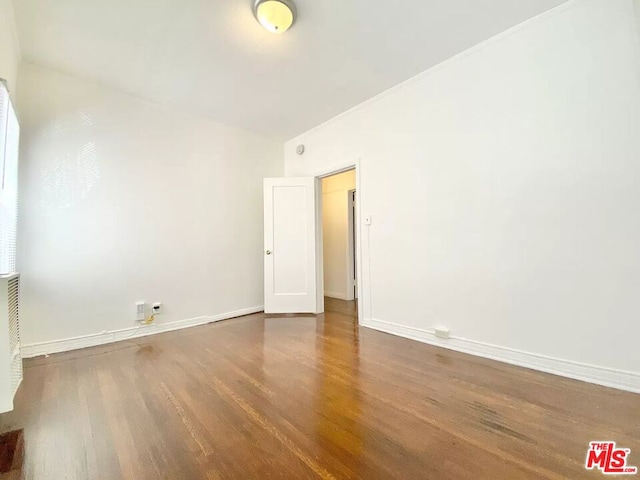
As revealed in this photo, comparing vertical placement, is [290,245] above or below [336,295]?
above

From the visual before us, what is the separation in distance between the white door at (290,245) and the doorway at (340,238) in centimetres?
95

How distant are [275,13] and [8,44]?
197 centimetres

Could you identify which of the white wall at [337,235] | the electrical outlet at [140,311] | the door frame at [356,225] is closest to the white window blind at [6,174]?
the electrical outlet at [140,311]

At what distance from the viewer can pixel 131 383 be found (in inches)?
77.9

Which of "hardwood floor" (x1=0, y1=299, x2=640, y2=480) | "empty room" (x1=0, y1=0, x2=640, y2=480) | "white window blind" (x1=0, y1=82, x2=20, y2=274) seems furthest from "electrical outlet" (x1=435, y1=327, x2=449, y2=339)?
"white window blind" (x1=0, y1=82, x2=20, y2=274)

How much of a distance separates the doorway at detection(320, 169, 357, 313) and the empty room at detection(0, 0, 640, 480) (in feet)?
4.75

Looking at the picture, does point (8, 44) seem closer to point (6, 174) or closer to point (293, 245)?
point (6, 174)

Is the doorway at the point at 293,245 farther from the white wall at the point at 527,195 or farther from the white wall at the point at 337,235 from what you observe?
the white wall at the point at 527,195

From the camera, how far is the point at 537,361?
→ 208 cm

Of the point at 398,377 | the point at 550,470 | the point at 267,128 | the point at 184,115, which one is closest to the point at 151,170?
the point at 184,115

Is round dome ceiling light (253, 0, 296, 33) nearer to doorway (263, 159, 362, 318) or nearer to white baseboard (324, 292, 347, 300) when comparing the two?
doorway (263, 159, 362, 318)

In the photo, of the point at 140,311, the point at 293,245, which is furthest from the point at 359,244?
the point at 140,311

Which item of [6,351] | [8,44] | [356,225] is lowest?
[6,351]

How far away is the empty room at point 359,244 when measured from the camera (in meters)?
1.40
